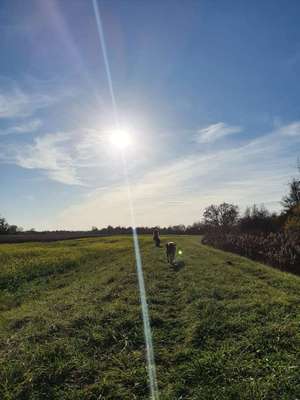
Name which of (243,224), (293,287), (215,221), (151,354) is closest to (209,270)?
(293,287)

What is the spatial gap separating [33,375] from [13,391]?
492mm

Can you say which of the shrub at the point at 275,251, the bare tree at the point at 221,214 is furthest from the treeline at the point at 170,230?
the shrub at the point at 275,251

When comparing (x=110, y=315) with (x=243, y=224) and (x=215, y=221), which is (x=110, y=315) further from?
(x=215, y=221)

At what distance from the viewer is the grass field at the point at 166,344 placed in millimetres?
5219

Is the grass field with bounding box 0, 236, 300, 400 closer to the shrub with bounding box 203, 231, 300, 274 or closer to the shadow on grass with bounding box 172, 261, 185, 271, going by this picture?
the shadow on grass with bounding box 172, 261, 185, 271

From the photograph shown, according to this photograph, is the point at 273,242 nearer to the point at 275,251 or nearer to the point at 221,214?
the point at 275,251

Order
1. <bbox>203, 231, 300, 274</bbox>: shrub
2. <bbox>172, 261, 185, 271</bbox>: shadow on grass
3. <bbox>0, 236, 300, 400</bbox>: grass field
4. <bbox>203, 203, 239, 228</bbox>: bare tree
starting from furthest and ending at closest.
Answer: <bbox>203, 203, 239, 228</bbox>: bare tree
<bbox>203, 231, 300, 274</bbox>: shrub
<bbox>172, 261, 185, 271</bbox>: shadow on grass
<bbox>0, 236, 300, 400</bbox>: grass field

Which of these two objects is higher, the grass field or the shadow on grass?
the shadow on grass

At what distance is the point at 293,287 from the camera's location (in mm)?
11617

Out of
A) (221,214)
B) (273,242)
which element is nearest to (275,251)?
(273,242)

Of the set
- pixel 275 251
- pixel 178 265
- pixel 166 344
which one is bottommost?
pixel 166 344

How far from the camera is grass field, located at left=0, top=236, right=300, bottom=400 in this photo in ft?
17.1

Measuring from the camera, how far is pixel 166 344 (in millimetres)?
7016

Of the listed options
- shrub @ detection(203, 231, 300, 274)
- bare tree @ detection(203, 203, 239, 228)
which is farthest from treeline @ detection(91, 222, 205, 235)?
shrub @ detection(203, 231, 300, 274)
